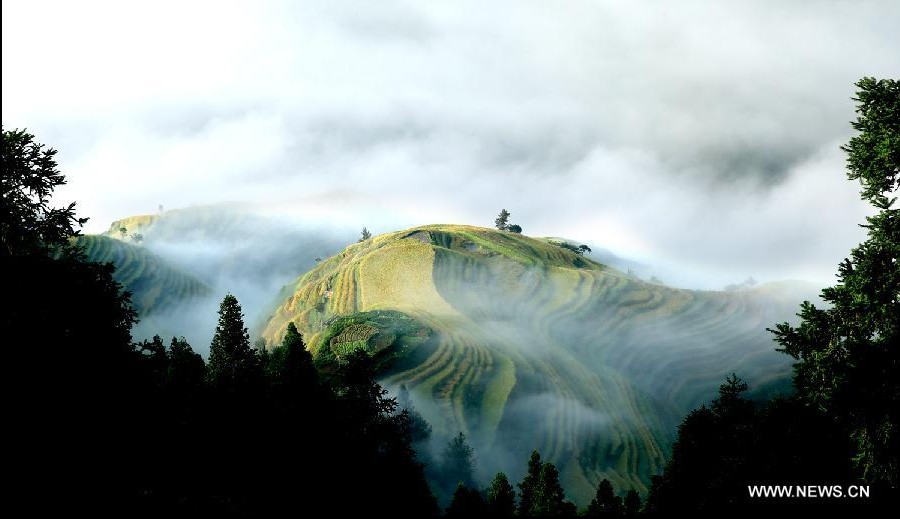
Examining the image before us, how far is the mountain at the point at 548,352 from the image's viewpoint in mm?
109938

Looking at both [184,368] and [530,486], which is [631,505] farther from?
[184,368]

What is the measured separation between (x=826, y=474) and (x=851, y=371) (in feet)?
17.0

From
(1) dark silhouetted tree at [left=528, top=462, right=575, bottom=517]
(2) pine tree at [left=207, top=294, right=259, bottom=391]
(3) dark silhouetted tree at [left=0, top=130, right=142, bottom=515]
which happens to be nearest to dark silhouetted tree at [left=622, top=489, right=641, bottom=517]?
(1) dark silhouetted tree at [left=528, top=462, right=575, bottom=517]

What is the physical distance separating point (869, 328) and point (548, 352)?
13200 centimetres

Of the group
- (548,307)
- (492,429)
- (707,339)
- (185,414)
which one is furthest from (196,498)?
(707,339)

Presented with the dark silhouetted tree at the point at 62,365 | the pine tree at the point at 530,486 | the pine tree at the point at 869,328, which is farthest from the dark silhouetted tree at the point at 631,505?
the dark silhouetted tree at the point at 62,365

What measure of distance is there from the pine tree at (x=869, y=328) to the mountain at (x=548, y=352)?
8106 centimetres

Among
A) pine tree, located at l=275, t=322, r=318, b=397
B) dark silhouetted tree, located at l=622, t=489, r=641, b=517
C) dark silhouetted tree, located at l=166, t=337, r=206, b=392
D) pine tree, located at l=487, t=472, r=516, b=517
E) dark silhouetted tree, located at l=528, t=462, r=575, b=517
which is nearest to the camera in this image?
pine tree, located at l=275, t=322, r=318, b=397

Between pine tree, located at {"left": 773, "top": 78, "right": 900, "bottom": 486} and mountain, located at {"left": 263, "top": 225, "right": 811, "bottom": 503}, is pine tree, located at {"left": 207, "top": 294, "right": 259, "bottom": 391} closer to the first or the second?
mountain, located at {"left": 263, "top": 225, "right": 811, "bottom": 503}

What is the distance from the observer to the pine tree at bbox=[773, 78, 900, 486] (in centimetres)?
1719

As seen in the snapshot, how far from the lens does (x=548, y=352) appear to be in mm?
147375

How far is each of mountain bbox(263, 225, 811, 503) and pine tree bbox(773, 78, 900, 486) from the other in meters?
81.1

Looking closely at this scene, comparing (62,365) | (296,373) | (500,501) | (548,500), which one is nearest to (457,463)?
(500,501)

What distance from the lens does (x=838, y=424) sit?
18969mm
